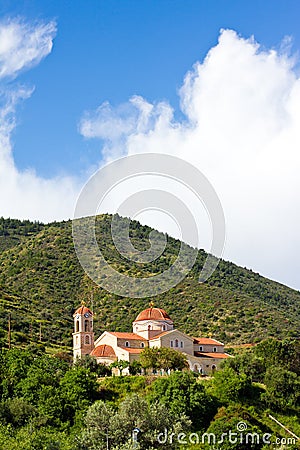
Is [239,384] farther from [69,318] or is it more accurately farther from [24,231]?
[24,231]

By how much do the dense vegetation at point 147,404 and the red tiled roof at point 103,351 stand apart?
2.57m

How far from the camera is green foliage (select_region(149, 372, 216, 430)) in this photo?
47938mm

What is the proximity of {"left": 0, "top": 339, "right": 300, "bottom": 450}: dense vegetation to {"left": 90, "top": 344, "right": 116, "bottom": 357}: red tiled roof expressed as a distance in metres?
2.57

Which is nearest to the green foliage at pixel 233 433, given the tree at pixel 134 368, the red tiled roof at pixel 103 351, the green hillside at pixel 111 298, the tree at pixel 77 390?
the tree at pixel 77 390

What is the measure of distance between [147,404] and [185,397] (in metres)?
6.14

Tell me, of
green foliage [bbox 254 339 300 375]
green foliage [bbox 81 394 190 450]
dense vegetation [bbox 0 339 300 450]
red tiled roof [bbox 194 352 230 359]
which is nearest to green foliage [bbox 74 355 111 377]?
dense vegetation [bbox 0 339 300 450]

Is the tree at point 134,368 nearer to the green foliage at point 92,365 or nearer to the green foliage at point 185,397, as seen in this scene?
the green foliage at point 92,365

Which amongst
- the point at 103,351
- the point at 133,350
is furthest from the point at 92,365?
the point at 133,350

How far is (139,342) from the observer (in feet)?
202

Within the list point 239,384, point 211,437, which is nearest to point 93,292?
point 239,384

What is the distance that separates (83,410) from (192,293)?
5112 centimetres

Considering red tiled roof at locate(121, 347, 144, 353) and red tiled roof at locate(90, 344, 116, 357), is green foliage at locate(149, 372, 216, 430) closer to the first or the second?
red tiled roof at locate(121, 347, 144, 353)

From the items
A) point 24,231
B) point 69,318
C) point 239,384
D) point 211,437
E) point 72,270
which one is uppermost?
point 24,231

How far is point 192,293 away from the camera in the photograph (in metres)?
96.8
